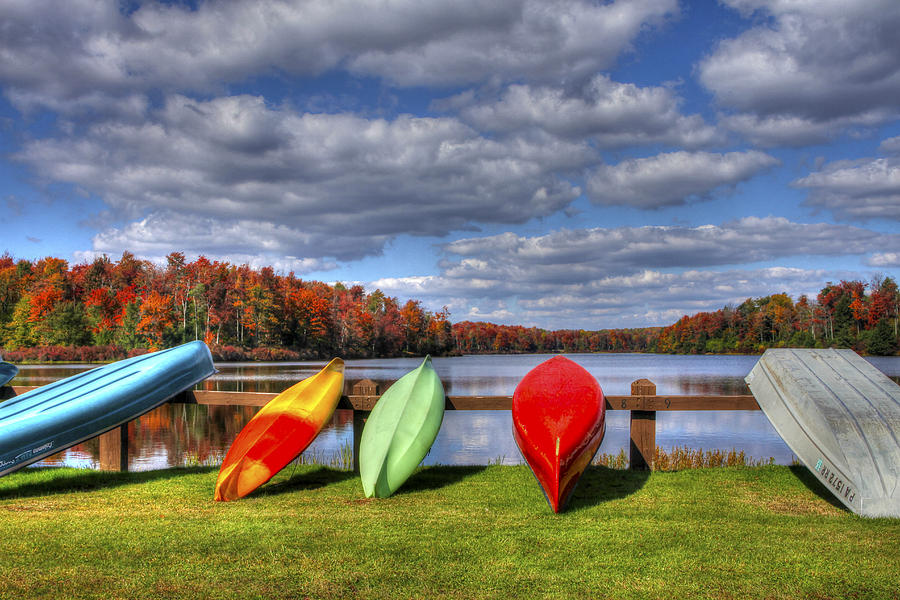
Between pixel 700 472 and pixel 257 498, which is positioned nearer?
pixel 257 498

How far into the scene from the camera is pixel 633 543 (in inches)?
152

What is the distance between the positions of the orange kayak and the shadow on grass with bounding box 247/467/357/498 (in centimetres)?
18

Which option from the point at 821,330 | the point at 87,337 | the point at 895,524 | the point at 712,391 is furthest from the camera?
the point at 821,330

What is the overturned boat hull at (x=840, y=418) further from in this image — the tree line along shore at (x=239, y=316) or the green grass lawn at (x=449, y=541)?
the tree line along shore at (x=239, y=316)

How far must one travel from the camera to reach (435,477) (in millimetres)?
5883

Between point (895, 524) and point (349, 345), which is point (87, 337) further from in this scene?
point (895, 524)

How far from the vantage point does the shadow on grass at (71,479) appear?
5.49 meters

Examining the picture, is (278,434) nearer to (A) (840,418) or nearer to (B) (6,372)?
(B) (6,372)

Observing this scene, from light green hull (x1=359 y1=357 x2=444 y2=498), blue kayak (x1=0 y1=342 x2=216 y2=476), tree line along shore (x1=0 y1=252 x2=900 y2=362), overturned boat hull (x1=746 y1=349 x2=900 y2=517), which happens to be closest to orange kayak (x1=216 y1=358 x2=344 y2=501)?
light green hull (x1=359 y1=357 x2=444 y2=498)

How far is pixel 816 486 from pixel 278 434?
461cm

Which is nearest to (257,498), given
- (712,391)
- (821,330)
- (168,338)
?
(712,391)

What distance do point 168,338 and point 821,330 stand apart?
6768cm

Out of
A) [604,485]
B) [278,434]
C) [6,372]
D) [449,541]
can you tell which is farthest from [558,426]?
[6,372]

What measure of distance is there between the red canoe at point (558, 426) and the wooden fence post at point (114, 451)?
403 cm
